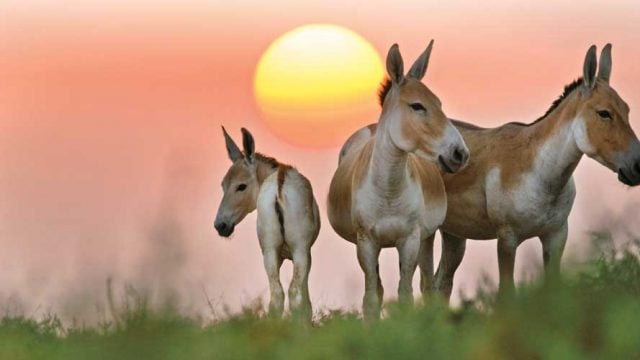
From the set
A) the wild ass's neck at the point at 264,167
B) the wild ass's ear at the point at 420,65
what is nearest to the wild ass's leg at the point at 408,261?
the wild ass's ear at the point at 420,65

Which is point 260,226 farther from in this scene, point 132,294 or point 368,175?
point 132,294

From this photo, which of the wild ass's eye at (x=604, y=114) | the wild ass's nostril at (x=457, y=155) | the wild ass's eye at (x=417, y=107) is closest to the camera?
the wild ass's nostril at (x=457, y=155)

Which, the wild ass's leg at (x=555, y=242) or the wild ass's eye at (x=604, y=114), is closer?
the wild ass's eye at (x=604, y=114)

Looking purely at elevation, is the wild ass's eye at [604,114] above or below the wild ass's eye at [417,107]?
below

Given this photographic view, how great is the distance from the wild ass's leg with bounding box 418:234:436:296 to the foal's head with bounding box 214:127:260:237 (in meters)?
1.96

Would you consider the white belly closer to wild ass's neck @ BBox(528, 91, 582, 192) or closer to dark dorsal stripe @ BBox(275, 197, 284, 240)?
wild ass's neck @ BBox(528, 91, 582, 192)

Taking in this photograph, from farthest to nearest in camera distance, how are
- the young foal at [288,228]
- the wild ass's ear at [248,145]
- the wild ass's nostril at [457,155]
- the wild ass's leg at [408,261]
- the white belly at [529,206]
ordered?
the wild ass's ear at [248,145]
the white belly at [529,206]
the young foal at [288,228]
the wild ass's leg at [408,261]
the wild ass's nostril at [457,155]

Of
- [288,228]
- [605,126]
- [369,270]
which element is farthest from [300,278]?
[605,126]

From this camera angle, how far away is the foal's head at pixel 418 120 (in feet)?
36.1

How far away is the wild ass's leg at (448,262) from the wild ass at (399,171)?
8.55ft

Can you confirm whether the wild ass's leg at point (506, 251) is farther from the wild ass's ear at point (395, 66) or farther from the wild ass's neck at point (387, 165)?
the wild ass's ear at point (395, 66)

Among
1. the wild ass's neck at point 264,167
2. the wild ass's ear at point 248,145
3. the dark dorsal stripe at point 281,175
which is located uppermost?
the wild ass's ear at point 248,145

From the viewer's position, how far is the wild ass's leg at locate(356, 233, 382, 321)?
11617 mm

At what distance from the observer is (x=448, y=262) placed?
47.9ft
